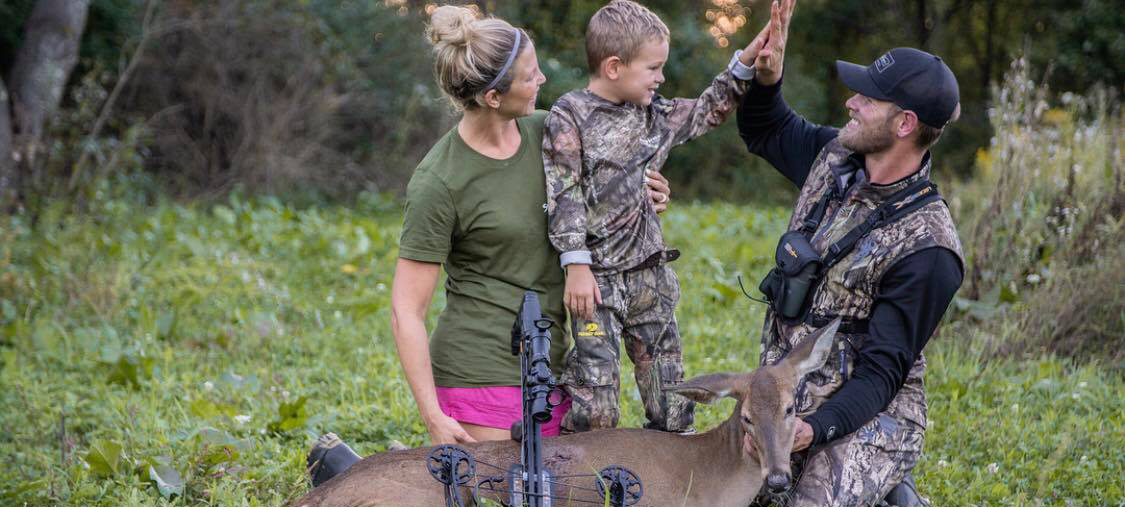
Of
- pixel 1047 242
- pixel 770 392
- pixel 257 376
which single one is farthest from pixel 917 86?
pixel 257 376

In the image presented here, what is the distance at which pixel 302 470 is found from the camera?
195 inches

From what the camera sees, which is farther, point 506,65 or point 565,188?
point 565,188

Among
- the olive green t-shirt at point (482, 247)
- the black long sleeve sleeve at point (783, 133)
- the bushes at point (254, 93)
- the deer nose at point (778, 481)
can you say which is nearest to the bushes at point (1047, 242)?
the black long sleeve sleeve at point (783, 133)

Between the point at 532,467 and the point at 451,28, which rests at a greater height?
the point at 451,28

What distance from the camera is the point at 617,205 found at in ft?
14.1

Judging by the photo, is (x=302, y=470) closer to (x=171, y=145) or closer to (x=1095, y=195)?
(x=1095, y=195)

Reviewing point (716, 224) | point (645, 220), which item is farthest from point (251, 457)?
point (716, 224)

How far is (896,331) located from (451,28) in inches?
80.4

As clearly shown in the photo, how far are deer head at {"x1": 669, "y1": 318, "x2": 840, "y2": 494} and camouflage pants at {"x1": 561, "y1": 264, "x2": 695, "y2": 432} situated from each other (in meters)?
0.35

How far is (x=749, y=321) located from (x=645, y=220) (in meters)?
3.54

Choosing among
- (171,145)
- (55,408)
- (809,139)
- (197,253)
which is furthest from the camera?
(171,145)

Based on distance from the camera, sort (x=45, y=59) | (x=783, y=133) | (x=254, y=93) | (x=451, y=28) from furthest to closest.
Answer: (x=254, y=93), (x=45, y=59), (x=783, y=133), (x=451, y=28)

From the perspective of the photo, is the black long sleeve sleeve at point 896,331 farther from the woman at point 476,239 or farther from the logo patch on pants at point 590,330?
the woman at point 476,239

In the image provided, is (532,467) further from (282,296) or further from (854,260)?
A: (282,296)
